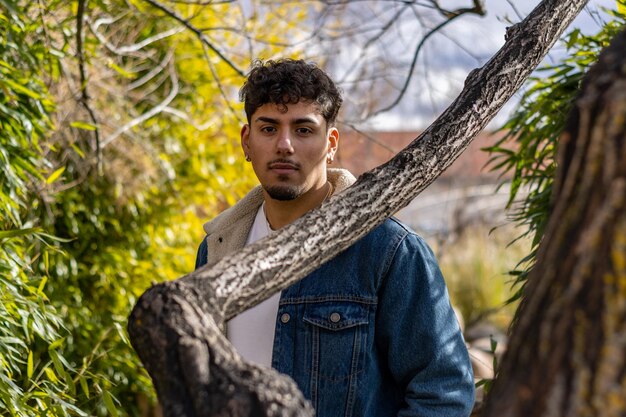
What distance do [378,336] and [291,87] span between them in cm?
65

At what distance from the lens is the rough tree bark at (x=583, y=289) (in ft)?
3.49

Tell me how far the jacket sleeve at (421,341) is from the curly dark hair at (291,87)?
0.44 m

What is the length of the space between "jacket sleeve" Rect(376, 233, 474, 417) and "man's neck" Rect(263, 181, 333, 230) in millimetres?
320

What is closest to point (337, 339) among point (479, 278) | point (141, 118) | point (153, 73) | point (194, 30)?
point (194, 30)

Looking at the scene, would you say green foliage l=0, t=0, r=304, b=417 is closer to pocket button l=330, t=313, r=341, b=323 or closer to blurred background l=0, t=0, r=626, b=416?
blurred background l=0, t=0, r=626, b=416

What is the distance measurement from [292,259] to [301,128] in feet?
2.54

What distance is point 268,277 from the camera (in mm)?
1582

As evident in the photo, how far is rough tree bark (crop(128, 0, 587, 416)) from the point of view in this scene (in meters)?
1.33

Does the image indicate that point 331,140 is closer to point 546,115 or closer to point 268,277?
point 268,277

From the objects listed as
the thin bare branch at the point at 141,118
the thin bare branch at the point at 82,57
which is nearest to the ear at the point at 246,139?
the thin bare branch at the point at 82,57

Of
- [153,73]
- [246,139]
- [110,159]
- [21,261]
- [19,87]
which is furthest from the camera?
[153,73]

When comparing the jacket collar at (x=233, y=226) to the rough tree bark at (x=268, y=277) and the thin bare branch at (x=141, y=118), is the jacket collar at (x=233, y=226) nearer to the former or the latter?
the rough tree bark at (x=268, y=277)

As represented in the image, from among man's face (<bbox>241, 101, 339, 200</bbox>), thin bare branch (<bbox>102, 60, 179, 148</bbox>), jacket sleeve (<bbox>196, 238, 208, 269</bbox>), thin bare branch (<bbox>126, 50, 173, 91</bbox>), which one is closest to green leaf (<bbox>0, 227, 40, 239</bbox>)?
jacket sleeve (<bbox>196, 238, 208, 269</bbox>)

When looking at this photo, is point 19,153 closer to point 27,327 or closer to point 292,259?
point 27,327
